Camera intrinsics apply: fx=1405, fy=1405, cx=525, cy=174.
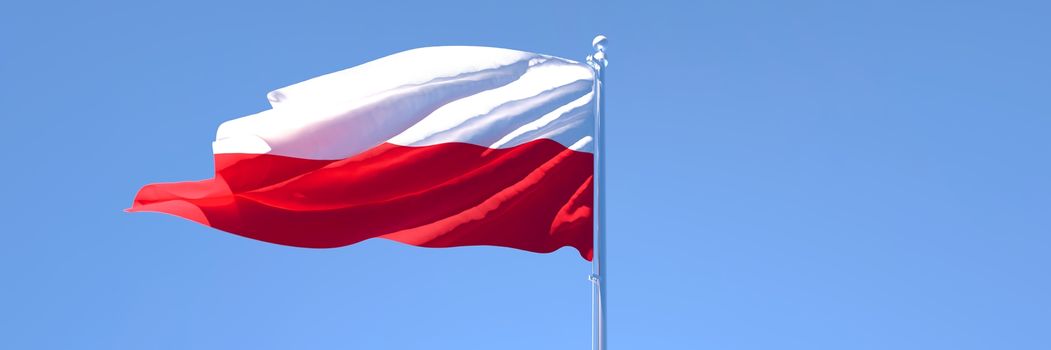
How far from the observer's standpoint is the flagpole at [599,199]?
1503 centimetres

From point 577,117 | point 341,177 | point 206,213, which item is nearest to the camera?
point 206,213

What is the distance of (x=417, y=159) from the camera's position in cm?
1552

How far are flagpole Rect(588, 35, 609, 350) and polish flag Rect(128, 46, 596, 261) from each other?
0.23 metres

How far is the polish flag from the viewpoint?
572 inches

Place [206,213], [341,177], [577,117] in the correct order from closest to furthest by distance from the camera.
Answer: [206,213], [341,177], [577,117]

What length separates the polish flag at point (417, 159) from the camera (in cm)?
1453

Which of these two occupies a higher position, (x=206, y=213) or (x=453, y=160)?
(x=453, y=160)

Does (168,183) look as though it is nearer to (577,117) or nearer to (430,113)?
(430,113)

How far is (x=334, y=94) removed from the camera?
1505cm

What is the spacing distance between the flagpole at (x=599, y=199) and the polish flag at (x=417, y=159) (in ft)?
0.75

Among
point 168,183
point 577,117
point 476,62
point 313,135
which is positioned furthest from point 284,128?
point 577,117

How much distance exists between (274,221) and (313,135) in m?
1.00

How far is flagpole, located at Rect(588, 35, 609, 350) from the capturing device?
1503 cm

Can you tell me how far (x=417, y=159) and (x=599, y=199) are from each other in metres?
2.06
